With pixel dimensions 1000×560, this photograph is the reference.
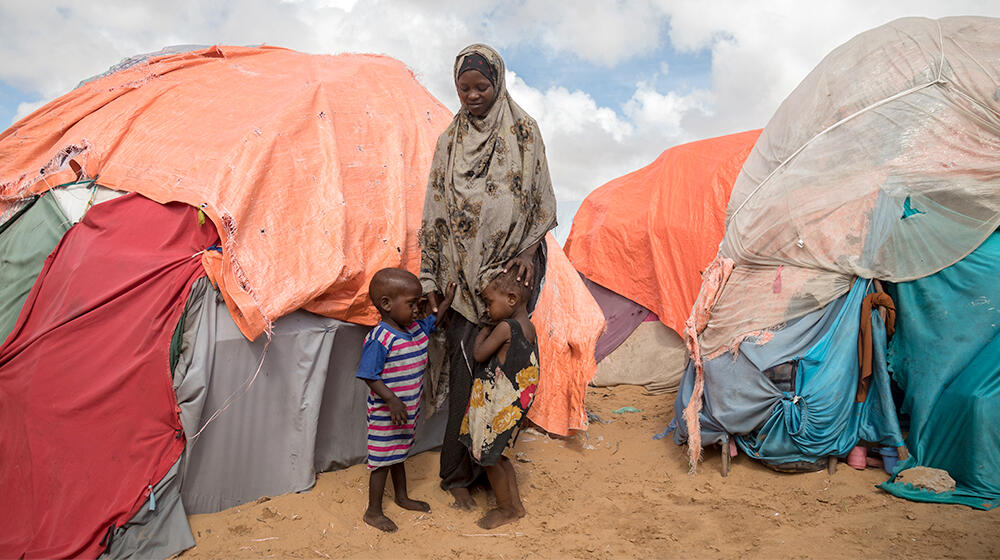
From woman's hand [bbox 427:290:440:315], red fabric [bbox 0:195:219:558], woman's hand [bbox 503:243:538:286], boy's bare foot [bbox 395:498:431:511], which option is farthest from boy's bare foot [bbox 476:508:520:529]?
red fabric [bbox 0:195:219:558]

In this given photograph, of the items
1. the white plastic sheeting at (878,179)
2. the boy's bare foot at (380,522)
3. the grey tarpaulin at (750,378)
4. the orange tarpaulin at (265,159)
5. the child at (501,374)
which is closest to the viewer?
the child at (501,374)

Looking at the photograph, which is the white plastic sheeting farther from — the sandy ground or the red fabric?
the red fabric

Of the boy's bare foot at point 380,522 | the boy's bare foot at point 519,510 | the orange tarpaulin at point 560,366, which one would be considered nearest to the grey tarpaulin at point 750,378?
the orange tarpaulin at point 560,366

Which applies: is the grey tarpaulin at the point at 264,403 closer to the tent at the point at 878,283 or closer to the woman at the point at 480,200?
the woman at the point at 480,200

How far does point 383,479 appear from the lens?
2.88 m

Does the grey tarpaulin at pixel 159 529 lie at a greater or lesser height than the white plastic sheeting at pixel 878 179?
lesser

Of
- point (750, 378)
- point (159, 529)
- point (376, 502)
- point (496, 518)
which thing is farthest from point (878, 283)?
point (159, 529)

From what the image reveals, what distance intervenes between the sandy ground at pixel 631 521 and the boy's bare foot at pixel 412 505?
0.03m

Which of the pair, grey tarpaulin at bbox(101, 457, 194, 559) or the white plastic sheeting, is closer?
grey tarpaulin at bbox(101, 457, 194, 559)

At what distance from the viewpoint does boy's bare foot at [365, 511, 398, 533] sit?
280cm

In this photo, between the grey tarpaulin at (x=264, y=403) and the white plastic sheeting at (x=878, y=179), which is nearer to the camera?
the grey tarpaulin at (x=264, y=403)

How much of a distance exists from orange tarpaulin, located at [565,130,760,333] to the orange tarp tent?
1.35 meters

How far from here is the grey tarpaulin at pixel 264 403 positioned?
285 cm

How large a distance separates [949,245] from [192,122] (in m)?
4.07
